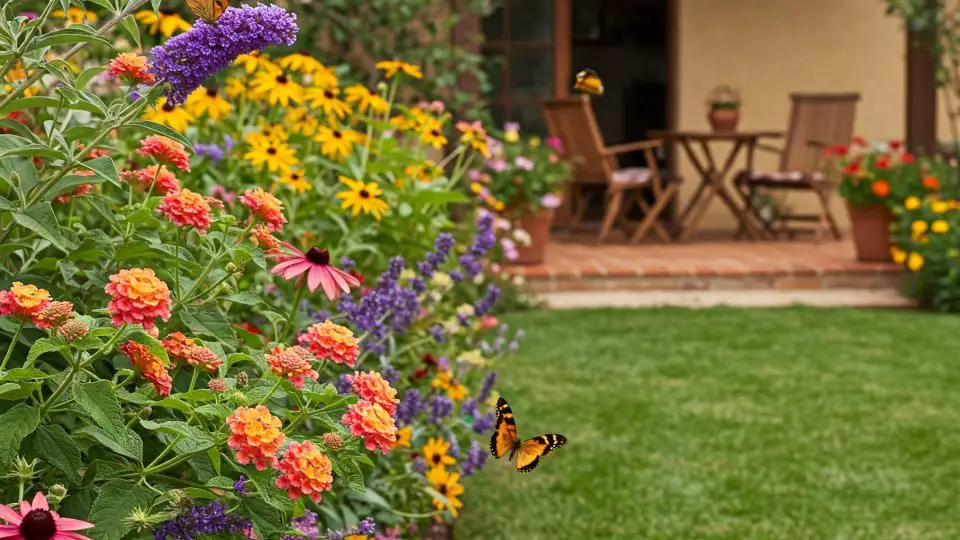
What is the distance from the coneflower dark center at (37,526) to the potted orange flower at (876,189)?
6648 millimetres

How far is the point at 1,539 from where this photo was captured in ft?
3.41

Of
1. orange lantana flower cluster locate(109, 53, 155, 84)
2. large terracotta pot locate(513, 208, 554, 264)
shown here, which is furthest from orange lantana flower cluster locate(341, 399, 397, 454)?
large terracotta pot locate(513, 208, 554, 264)

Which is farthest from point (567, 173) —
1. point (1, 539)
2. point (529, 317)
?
point (1, 539)

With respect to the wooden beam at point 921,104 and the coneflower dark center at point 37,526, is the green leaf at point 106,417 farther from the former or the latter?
the wooden beam at point 921,104

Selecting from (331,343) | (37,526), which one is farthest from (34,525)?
(331,343)

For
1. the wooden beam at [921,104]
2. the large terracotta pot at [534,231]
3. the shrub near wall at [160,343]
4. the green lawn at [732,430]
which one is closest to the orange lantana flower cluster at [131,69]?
the shrub near wall at [160,343]

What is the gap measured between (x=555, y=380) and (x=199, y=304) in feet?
10.7

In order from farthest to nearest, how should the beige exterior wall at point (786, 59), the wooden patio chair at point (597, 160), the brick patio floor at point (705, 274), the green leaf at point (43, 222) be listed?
the beige exterior wall at point (786, 59) → the wooden patio chair at point (597, 160) → the brick patio floor at point (705, 274) → the green leaf at point (43, 222)

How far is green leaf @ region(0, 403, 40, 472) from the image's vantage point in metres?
1.22

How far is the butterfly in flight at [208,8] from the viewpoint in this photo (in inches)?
50.1

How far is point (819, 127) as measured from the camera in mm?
9211

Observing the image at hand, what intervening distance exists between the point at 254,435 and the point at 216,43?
0.43m

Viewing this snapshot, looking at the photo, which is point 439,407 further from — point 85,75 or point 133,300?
point 133,300

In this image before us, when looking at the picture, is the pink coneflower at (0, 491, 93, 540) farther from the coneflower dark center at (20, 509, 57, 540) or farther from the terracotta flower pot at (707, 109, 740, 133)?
the terracotta flower pot at (707, 109, 740, 133)
